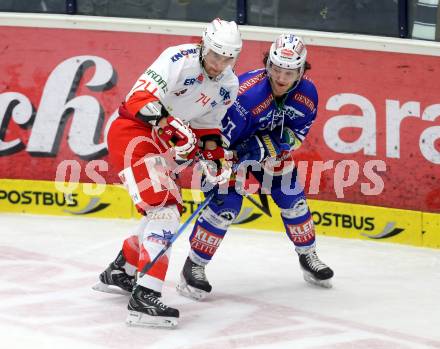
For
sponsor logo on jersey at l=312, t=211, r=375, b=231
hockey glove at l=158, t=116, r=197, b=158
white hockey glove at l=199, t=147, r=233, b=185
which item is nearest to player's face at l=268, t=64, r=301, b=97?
white hockey glove at l=199, t=147, r=233, b=185

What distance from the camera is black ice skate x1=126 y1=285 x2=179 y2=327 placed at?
4.88 metres

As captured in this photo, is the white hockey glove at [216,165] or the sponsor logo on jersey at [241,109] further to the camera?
the sponsor logo on jersey at [241,109]

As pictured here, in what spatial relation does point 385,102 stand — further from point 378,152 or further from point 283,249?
point 283,249

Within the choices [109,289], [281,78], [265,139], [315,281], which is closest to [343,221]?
[315,281]

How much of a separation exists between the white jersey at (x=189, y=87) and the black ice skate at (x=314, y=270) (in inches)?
37.4

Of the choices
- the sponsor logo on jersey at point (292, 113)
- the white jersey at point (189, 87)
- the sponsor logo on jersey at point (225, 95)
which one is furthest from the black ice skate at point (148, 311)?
the sponsor logo on jersey at point (292, 113)

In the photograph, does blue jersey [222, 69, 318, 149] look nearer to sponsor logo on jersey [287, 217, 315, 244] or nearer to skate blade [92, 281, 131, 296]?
sponsor logo on jersey [287, 217, 315, 244]

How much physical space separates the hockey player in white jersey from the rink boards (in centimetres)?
130

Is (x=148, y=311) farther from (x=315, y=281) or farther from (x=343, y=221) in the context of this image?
(x=343, y=221)

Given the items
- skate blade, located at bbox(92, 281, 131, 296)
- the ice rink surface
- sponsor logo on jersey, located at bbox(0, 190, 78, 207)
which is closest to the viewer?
the ice rink surface

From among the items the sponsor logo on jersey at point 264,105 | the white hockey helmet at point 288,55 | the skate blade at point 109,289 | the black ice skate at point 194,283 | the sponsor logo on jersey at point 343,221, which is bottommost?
the sponsor logo on jersey at point 343,221

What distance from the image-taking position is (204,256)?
5570 millimetres

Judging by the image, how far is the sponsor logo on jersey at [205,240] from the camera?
5.54m

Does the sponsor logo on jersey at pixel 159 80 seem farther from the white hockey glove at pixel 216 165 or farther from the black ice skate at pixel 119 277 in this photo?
the black ice skate at pixel 119 277
